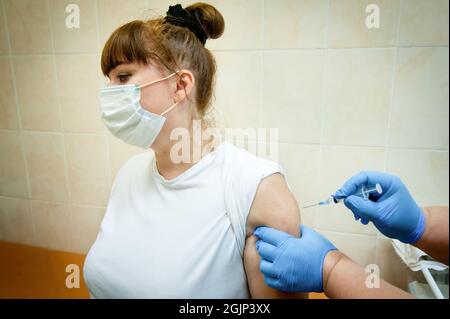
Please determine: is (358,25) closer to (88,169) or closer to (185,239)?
(185,239)

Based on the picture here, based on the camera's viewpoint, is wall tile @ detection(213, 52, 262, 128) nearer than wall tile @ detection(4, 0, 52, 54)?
No

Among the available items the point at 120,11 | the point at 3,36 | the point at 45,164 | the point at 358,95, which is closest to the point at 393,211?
the point at 358,95

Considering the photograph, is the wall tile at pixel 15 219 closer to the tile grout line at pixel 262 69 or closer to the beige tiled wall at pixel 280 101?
the beige tiled wall at pixel 280 101

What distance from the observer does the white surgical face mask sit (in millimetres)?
733

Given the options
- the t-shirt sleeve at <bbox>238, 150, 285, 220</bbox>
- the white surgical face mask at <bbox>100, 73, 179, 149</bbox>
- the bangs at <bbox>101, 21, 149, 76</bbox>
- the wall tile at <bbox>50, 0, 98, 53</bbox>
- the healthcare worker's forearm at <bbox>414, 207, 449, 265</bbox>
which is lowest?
the healthcare worker's forearm at <bbox>414, 207, 449, 265</bbox>

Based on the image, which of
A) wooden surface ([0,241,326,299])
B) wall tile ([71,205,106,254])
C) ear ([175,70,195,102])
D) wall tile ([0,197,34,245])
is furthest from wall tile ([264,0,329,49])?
wall tile ([0,197,34,245])

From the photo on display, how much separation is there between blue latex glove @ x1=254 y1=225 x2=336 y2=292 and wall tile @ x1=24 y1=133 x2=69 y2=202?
2.43 ft

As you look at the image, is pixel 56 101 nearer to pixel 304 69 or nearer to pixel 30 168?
pixel 30 168

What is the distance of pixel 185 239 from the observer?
28.1 inches

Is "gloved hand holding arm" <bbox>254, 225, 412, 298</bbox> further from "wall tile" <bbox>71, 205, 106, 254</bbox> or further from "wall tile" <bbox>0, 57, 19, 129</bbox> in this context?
"wall tile" <bbox>0, 57, 19, 129</bbox>

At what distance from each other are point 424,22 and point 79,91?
1135 mm

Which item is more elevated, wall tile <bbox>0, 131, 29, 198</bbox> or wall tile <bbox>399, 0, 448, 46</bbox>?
wall tile <bbox>399, 0, 448, 46</bbox>
